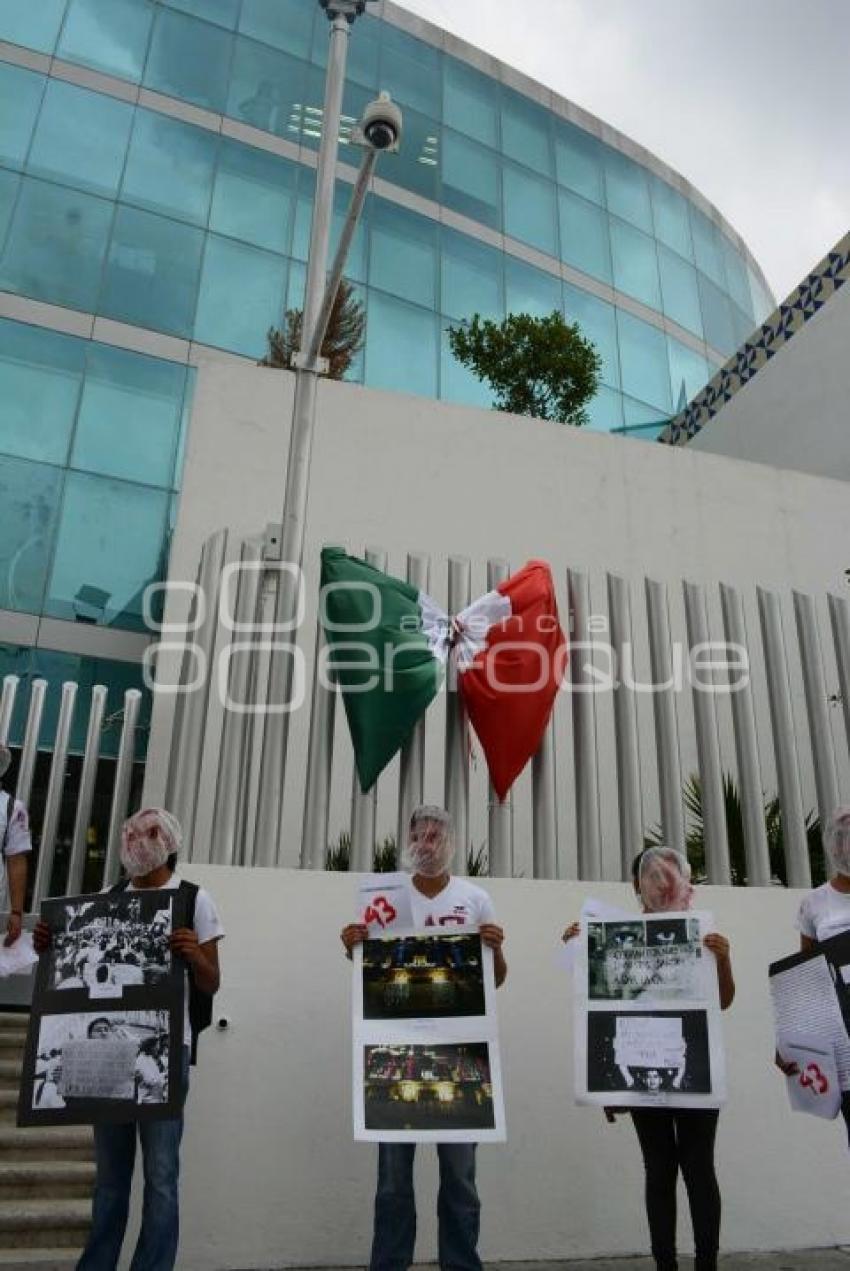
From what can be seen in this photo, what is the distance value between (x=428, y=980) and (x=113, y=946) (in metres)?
1.05

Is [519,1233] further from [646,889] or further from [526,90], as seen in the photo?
[526,90]

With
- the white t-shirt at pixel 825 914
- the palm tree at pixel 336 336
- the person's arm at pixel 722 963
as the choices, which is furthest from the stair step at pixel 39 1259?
the palm tree at pixel 336 336

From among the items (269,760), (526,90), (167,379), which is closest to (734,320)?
(526,90)

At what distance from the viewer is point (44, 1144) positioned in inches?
166

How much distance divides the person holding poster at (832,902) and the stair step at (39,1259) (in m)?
2.67

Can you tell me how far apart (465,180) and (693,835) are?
13030 mm

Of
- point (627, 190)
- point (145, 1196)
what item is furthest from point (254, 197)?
point (145, 1196)

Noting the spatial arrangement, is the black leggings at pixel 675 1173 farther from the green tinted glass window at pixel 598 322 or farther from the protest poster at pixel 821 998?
the green tinted glass window at pixel 598 322

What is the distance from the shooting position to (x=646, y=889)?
3.53 meters

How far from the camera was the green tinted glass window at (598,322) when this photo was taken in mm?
16234

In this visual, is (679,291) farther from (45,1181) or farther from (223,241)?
(45,1181)

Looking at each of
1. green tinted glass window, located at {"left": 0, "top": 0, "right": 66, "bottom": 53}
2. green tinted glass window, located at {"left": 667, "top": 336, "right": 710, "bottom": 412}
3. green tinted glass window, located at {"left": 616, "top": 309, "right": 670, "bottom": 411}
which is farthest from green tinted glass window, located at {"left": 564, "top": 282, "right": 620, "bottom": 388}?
green tinted glass window, located at {"left": 0, "top": 0, "right": 66, "bottom": 53}

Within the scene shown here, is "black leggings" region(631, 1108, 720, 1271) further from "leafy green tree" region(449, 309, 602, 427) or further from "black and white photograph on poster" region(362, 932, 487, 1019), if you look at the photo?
"leafy green tree" region(449, 309, 602, 427)

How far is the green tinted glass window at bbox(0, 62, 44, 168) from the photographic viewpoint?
42.5 ft
